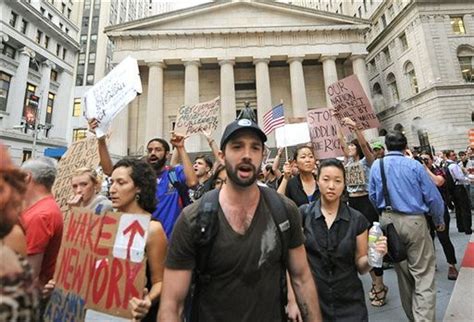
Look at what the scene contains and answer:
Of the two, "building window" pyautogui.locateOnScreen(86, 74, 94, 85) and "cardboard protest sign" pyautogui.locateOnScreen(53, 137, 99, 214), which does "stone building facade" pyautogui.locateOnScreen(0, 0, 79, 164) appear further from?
"cardboard protest sign" pyautogui.locateOnScreen(53, 137, 99, 214)

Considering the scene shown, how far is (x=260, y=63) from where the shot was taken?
30625mm

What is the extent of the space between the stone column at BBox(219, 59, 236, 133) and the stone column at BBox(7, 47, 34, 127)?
22.8 m

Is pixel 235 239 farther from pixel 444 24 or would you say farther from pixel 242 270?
pixel 444 24

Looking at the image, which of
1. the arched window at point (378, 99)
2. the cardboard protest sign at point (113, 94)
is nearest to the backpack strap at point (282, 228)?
the cardboard protest sign at point (113, 94)

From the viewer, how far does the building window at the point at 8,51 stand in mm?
32094

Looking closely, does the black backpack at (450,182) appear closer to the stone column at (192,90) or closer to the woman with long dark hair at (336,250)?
the woman with long dark hair at (336,250)

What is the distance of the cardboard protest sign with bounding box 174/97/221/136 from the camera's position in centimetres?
627

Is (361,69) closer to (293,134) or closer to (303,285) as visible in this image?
(293,134)

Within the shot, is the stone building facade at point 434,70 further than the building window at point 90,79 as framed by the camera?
No

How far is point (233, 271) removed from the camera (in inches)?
68.9

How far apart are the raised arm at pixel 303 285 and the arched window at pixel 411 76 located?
33.2m

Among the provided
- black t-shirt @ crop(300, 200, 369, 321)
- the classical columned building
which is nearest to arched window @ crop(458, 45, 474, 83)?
the classical columned building

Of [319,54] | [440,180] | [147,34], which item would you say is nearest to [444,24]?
[319,54]

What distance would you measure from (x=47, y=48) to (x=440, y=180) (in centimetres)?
4630
